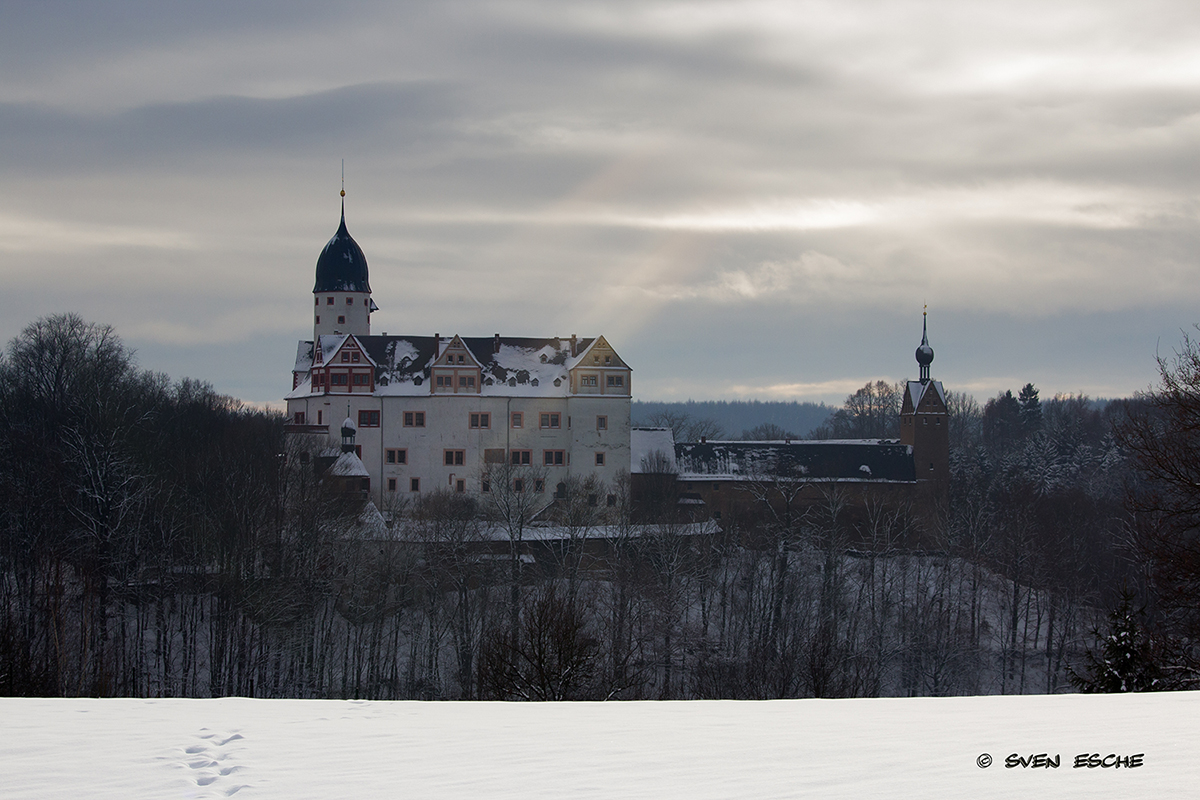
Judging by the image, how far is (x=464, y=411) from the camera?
51.7 meters

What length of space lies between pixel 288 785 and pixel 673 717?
463 cm

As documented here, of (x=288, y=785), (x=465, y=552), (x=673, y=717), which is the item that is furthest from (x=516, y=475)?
(x=288, y=785)

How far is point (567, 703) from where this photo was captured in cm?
1345

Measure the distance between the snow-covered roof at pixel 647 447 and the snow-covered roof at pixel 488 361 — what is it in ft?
14.1

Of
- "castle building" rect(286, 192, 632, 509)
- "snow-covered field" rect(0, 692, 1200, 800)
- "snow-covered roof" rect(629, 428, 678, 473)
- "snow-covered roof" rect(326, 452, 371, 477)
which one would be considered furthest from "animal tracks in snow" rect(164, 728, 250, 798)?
"snow-covered roof" rect(629, 428, 678, 473)

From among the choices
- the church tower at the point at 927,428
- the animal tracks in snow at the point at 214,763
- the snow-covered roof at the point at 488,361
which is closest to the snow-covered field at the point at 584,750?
the animal tracks in snow at the point at 214,763

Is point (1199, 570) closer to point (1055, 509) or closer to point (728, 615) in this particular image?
point (728, 615)

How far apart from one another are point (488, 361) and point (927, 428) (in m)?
24.0

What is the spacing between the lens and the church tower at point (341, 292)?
5862 cm

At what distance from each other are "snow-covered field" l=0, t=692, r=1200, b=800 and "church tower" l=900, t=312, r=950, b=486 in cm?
4637

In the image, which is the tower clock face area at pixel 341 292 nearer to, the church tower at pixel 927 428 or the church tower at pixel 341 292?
the church tower at pixel 341 292

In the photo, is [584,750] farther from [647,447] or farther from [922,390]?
[922,390]

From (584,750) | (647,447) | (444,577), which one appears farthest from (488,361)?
(584,750)

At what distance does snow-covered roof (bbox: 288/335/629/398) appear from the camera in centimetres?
5212
